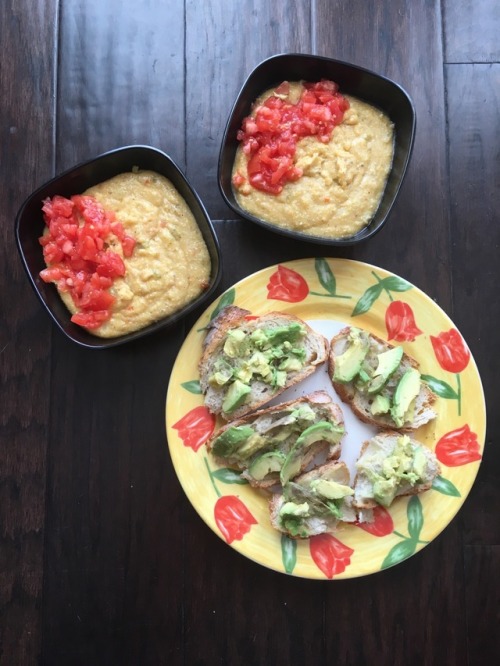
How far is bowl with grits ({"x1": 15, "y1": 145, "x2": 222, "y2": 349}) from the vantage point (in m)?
2.47

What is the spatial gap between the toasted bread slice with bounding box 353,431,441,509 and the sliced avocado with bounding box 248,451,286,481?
32 cm

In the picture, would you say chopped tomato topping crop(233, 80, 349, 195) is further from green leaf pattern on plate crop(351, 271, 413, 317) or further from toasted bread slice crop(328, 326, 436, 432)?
toasted bread slice crop(328, 326, 436, 432)

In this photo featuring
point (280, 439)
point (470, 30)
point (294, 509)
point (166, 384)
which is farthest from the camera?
point (470, 30)

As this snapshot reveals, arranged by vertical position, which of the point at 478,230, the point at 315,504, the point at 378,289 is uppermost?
the point at 478,230

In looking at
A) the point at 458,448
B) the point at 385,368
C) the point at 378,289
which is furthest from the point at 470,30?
the point at 458,448

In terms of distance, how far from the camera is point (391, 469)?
8.10 ft

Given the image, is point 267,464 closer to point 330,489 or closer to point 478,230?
point 330,489

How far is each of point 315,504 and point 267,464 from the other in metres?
0.24

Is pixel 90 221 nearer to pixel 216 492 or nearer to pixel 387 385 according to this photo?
pixel 216 492

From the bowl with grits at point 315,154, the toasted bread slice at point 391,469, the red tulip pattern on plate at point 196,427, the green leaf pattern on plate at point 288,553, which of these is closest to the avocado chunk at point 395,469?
the toasted bread slice at point 391,469

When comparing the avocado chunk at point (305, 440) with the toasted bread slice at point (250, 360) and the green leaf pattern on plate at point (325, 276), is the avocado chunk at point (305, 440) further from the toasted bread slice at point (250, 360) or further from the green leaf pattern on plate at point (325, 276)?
the green leaf pattern on plate at point (325, 276)

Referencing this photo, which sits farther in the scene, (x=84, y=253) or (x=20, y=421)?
(x=20, y=421)

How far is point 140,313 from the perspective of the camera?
250 centimetres

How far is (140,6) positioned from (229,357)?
1.63 metres
